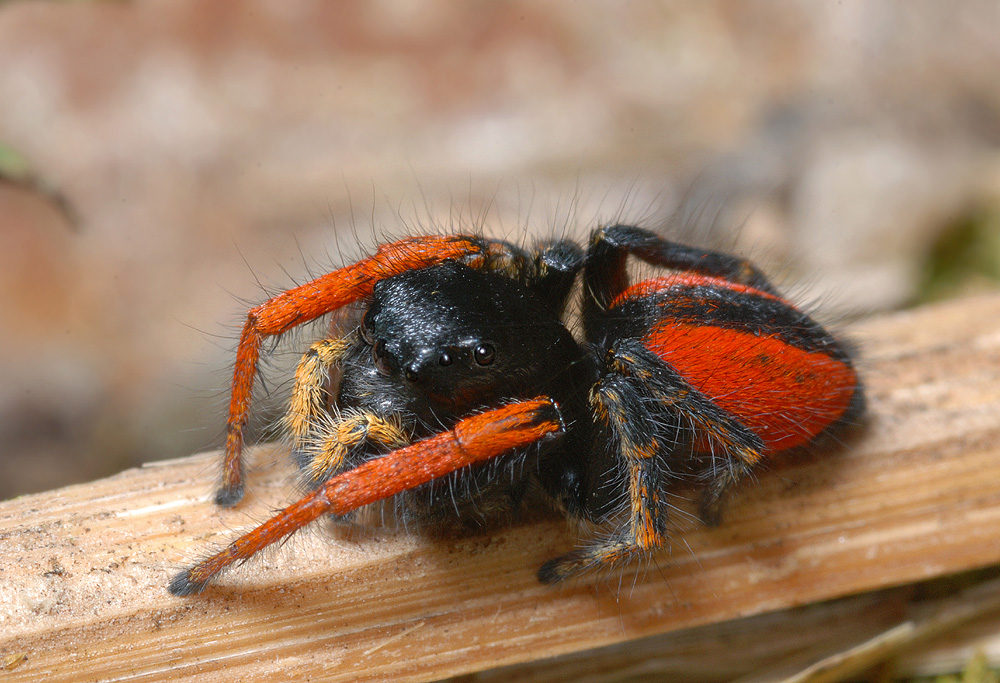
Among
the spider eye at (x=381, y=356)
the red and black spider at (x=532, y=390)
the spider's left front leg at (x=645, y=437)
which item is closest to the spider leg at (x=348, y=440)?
the red and black spider at (x=532, y=390)

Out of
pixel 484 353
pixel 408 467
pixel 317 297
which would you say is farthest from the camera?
pixel 317 297

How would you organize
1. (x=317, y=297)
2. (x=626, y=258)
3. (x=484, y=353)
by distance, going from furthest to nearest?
(x=626, y=258) < (x=317, y=297) < (x=484, y=353)

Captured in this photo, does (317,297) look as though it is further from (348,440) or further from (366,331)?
(348,440)

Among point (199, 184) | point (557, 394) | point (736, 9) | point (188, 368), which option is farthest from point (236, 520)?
point (736, 9)

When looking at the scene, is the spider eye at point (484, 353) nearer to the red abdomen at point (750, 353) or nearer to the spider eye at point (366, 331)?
the spider eye at point (366, 331)

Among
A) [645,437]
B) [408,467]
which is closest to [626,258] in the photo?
[645,437]

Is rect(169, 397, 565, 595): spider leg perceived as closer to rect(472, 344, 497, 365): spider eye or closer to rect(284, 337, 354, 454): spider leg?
rect(472, 344, 497, 365): spider eye

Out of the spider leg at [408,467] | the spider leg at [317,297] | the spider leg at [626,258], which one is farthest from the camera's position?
the spider leg at [626,258]
